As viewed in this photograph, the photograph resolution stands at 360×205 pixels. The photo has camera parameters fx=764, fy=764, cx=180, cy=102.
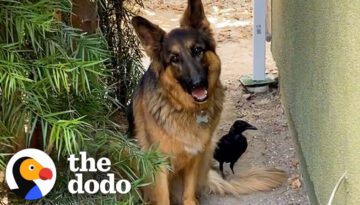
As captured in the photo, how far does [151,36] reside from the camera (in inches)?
192

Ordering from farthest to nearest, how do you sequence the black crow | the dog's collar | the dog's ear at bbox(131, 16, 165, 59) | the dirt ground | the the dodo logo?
the black crow
the dirt ground
the dog's collar
the dog's ear at bbox(131, 16, 165, 59)
the the dodo logo

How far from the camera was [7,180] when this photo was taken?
386cm

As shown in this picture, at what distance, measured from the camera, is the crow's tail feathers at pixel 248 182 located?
5.34m

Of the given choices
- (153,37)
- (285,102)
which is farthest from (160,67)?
(285,102)

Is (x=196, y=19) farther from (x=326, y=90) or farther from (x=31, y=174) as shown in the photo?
(x=31, y=174)

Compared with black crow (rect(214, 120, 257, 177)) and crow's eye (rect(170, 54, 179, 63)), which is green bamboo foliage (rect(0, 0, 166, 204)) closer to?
crow's eye (rect(170, 54, 179, 63))

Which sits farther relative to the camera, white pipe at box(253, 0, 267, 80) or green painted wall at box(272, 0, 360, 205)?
white pipe at box(253, 0, 267, 80)

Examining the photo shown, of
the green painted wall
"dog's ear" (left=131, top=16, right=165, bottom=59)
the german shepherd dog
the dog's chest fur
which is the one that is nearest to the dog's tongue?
the german shepherd dog

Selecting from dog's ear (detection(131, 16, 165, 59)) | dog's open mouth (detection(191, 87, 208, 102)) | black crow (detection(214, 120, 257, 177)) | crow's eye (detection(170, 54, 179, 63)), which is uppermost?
dog's ear (detection(131, 16, 165, 59))

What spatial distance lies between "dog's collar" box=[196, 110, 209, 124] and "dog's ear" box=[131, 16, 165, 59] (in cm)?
48

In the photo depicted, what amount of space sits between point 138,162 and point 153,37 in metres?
1.04

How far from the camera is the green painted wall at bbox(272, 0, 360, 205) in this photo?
3.48 m

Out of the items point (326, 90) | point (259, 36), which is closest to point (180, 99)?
point (326, 90)

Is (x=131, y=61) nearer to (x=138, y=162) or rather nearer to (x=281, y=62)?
(x=281, y=62)
